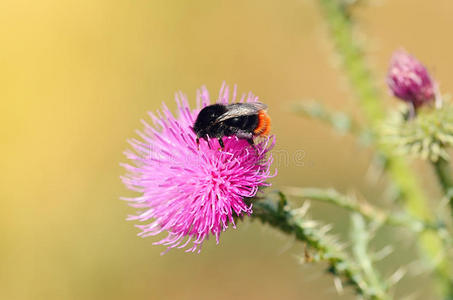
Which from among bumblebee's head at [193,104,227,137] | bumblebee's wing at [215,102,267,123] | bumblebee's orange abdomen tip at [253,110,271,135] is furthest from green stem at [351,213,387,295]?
bumblebee's head at [193,104,227,137]

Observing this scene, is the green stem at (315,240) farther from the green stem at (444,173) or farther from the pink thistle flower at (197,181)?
A: the green stem at (444,173)

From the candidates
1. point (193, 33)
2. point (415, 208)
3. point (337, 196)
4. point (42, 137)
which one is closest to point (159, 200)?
point (337, 196)

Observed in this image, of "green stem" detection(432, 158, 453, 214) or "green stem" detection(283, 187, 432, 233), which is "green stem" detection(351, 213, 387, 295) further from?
"green stem" detection(432, 158, 453, 214)

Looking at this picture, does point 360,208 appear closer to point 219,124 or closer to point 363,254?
point 363,254

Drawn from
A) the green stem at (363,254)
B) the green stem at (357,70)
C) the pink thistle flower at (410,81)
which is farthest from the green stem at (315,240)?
the green stem at (357,70)

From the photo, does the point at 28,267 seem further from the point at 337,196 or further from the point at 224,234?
the point at 337,196

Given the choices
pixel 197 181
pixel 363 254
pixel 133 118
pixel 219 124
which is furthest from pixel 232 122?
pixel 133 118
